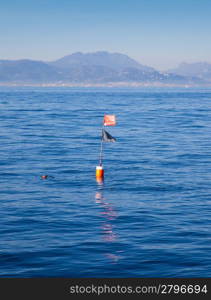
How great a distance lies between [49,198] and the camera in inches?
1223

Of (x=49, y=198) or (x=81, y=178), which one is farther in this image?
(x=81, y=178)

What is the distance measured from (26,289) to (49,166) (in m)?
28.4

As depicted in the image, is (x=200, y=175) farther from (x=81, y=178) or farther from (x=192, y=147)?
(x=192, y=147)

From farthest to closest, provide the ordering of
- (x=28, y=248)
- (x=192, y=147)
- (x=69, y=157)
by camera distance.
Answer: (x=192, y=147), (x=69, y=157), (x=28, y=248)

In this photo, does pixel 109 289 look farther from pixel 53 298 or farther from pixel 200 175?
pixel 200 175

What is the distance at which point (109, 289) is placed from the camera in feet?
47.8

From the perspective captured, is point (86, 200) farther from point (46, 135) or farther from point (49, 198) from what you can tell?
point (46, 135)

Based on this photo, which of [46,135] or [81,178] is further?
[46,135]

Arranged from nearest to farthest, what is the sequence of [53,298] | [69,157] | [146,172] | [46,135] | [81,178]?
[53,298], [81,178], [146,172], [69,157], [46,135]

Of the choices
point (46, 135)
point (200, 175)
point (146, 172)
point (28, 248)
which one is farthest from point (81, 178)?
point (46, 135)

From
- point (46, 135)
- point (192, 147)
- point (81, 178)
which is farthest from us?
point (46, 135)

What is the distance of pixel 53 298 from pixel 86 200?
1669 centimetres

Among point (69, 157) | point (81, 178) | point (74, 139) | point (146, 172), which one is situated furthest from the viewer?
point (74, 139)

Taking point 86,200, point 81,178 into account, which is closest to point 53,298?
point 86,200
